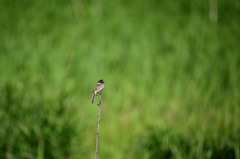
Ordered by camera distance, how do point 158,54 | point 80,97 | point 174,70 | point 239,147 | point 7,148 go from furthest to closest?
point 158,54 → point 174,70 → point 80,97 → point 7,148 → point 239,147

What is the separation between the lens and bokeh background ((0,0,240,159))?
6.61ft

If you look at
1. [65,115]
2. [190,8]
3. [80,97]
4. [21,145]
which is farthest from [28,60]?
[190,8]

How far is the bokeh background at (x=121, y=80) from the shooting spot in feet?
6.61

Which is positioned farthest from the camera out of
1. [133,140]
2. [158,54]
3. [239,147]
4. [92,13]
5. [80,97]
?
[92,13]

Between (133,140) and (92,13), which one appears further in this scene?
(92,13)

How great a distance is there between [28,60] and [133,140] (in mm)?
1851

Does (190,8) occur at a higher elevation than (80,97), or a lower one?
higher

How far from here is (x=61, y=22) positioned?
414 cm

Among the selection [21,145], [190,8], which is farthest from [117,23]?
[21,145]

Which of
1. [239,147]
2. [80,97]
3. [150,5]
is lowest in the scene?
[239,147]

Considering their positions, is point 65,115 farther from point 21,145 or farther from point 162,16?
point 162,16

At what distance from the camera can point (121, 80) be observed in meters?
2.98

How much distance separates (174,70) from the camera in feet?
10.0

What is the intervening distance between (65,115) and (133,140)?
28.0 inches
